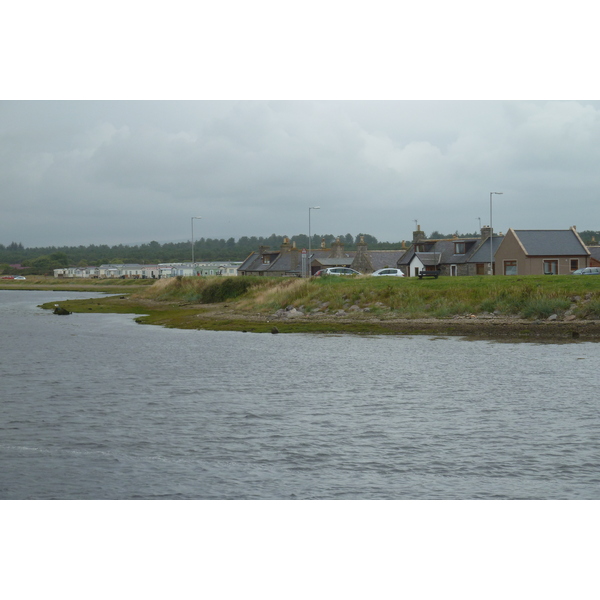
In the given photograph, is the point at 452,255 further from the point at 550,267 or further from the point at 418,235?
the point at 550,267

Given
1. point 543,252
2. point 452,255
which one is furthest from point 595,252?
point 543,252

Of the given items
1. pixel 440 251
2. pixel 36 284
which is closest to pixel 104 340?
pixel 440 251

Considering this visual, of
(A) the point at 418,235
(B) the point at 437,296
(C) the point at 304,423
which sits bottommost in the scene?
(C) the point at 304,423

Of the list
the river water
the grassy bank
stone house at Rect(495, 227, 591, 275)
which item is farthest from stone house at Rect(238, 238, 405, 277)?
the river water

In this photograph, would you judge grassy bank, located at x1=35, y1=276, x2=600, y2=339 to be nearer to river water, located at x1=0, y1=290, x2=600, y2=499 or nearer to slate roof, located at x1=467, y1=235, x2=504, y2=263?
river water, located at x1=0, y1=290, x2=600, y2=499

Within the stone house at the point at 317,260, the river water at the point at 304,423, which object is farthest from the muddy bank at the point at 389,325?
the stone house at the point at 317,260

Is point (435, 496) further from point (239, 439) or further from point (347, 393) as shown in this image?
point (347, 393)

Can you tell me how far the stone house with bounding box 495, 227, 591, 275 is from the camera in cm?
8181

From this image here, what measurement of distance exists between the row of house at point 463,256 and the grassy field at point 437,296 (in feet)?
56.3

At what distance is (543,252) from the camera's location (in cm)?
8219

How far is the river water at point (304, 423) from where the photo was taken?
15.9 m

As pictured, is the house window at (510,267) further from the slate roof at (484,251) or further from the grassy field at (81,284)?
the grassy field at (81,284)

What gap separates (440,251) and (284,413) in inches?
3403

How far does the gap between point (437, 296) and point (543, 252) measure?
109 feet
